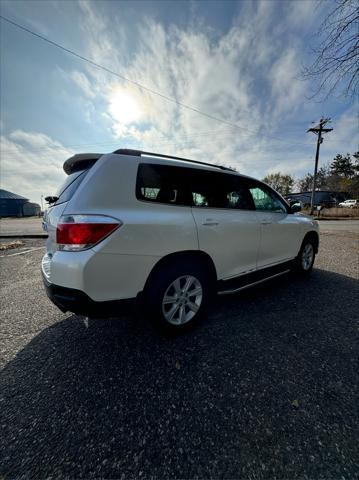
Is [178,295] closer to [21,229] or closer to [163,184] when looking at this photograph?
[163,184]

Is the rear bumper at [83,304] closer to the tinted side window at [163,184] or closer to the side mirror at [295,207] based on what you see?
the tinted side window at [163,184]

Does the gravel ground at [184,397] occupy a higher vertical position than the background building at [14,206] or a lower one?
lower

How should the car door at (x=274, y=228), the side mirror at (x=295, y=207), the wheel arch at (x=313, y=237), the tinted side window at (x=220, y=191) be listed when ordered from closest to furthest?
1. the tinted side window at (x=220, y=191)
2. the car door at (x=274, y=228)
3. the side mirror at (x=295, y=207)
4. the wheel arch at (x=313, y=237)

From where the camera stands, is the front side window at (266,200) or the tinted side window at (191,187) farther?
the front side window at (266,200)

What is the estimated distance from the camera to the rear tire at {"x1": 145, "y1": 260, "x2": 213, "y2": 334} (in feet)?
6.83

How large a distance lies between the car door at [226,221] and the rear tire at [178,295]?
0.27 meters

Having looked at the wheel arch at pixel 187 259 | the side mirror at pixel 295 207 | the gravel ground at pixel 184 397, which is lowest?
the gravel ground at pixel 184 397

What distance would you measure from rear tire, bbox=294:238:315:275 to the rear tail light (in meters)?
3.57

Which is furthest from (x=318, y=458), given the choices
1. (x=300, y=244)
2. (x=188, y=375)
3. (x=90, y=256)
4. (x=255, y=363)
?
(x=300, y=244)

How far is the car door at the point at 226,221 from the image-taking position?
2408 millimetres

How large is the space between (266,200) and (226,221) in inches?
50.8

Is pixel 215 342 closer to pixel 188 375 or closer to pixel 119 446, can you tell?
pixel 188 375

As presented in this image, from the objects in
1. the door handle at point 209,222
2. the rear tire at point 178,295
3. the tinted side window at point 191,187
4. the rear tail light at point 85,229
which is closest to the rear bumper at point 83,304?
the rear tire at point 178,295

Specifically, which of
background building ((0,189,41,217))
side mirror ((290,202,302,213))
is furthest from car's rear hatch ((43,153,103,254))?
background building ((0,189,41,217))
